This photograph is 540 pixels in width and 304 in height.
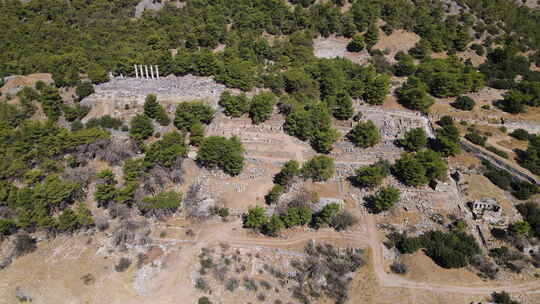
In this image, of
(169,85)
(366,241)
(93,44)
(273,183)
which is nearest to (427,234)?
(366,241)

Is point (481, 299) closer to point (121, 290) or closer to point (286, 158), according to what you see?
point (286, 158)

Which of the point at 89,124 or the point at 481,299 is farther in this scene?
the point at 89,124

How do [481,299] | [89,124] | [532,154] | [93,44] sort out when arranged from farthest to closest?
[93,44], [89,124], [532,154], [481,299]

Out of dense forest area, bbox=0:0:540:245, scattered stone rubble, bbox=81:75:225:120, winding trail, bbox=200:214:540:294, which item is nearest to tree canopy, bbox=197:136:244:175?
dense forest area, bbox=0:0:540:245

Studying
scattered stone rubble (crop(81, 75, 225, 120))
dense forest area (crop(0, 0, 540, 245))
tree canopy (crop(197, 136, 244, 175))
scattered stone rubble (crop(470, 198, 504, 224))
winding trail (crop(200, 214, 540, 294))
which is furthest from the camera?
scattered stone rubble (crop(81, 75, 225, 120))

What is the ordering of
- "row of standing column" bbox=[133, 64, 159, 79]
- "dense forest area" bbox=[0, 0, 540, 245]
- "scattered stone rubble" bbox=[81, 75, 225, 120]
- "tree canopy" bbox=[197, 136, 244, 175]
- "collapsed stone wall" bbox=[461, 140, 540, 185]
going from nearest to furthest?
"dense forest area" bbox=[0, 0, 540, 245] → "tree canopy" bbox=[197, 136, 244, 175] → "collapsed stone wall" bbox=[461, 140, 540, 185] → "scattered stone rubble" bbox=[81, 75, 225, 120] → "row of standing column" bbox=[133, 64, 159, 79]

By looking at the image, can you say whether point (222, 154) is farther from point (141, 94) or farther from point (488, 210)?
point (488, 210)

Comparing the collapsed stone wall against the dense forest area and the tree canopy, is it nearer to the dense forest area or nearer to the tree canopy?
the dense forest area

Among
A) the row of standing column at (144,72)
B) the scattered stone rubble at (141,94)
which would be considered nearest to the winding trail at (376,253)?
the scattered stone rubble at (141,94)
